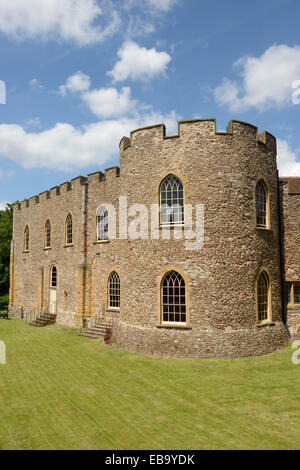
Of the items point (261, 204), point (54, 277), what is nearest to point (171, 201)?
point (261, 204)

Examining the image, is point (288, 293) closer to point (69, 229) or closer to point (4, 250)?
point (69, 229)

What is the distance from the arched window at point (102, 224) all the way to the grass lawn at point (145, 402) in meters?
8.09

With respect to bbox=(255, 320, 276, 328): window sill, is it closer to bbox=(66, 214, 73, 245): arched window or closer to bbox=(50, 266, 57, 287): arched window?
bbox=(66, 214, 73, 245): arched window

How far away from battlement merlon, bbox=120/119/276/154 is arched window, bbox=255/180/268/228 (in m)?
2.11

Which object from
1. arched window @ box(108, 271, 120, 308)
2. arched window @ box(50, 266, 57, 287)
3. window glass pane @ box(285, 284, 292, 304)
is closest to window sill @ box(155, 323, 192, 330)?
arched window @ box(108, 271, 120, 308)

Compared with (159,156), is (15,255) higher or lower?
lower

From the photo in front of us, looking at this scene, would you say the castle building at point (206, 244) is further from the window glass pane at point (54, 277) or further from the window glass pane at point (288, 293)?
A: the window glass pane at point (54, 277)

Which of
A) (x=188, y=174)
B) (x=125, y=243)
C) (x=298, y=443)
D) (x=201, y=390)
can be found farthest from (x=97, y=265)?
(x=298, y=443)

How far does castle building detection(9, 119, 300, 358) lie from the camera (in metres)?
14.0

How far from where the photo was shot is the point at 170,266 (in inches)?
573

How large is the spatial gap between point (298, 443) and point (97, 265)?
1601 centimetres

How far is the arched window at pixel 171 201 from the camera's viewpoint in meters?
14.8

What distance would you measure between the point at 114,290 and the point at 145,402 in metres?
11.1
